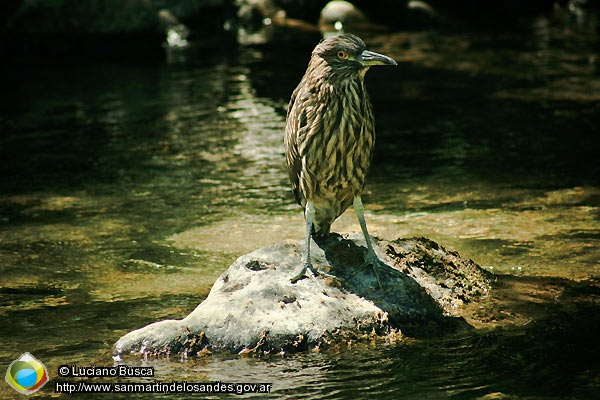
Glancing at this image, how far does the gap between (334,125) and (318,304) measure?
115 cm

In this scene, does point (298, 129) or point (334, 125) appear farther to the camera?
point (298, 129)

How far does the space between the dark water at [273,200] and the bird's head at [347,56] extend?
1791 mm

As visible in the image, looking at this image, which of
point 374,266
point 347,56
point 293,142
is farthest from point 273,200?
point 347,56

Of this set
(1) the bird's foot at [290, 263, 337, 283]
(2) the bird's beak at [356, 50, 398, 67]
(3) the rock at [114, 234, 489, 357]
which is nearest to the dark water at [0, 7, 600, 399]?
(3) the rock at [114, 234, 489, 357]

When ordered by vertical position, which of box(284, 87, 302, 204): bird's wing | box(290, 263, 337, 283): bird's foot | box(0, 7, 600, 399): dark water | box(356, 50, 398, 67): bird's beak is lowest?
box(0, 7, 600, 399): dark water

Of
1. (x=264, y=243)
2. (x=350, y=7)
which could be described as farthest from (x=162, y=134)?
(x=350, y=7)

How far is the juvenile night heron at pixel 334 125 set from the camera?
5430 mm

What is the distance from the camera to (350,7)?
23.4 m

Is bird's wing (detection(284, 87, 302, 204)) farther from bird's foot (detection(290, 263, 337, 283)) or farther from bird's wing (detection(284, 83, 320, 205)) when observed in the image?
bird's foot (detection(290, 263, 337, 283))

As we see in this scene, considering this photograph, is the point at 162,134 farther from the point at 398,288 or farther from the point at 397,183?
the point at 398,288

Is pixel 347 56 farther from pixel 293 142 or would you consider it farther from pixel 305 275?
pixel 305 275

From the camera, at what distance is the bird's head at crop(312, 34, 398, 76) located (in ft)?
17.5

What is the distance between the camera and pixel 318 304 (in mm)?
5297

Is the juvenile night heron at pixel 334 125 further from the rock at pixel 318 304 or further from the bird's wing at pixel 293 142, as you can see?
the rock at pixel 318 304
